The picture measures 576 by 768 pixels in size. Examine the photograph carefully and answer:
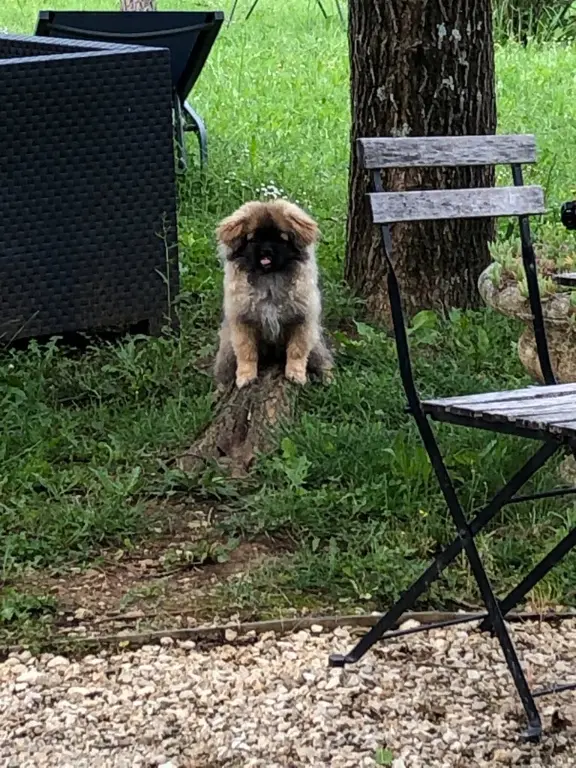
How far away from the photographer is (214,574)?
12.2 feet

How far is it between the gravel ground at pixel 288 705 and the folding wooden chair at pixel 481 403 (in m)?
0.08

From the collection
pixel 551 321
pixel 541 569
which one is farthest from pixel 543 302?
pixel 541 569

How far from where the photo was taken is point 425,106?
17.1 feet

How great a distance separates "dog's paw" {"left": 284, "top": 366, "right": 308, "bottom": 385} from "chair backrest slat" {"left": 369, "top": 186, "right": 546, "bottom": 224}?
4.97ft

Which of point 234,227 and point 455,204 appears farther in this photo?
point 234,227

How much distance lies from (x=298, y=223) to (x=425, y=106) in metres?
1.12

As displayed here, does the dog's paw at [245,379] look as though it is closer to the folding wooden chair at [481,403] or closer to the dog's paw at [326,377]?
the dog's paw at [326,377]

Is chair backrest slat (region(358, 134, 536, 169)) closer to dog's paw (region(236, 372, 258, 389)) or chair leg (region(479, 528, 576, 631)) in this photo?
chair leg (region(479, 528, 576, 631))

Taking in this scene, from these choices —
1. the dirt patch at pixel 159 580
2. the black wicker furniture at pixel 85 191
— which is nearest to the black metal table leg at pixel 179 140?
the black wicker furniture at pixel 85 191

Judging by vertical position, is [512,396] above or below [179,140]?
below

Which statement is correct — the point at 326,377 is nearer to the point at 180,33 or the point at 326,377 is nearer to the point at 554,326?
the point at 554,326

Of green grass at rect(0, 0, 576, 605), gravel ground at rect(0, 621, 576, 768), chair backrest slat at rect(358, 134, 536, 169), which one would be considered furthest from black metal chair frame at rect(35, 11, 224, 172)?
gravel ground at rect(0, 621, 576, 768)

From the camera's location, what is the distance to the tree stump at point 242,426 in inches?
170

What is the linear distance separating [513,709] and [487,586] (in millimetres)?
300
